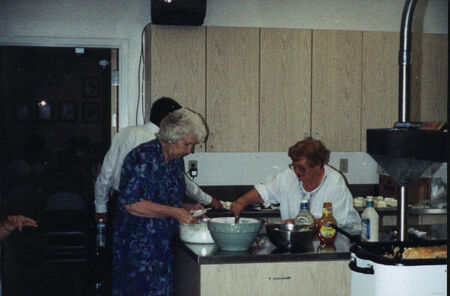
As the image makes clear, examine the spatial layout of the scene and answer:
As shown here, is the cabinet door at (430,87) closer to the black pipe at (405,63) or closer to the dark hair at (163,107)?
the dark hair at (163,107)

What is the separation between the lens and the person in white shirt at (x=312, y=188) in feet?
10.6

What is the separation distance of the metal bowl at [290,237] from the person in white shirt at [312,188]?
62cm

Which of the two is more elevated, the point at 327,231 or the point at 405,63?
the point at 405,63

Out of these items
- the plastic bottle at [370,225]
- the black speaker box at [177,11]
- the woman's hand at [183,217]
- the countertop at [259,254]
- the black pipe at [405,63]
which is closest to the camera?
A: the black pipe at [405,63]

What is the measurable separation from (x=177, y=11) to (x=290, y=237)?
2.17 metres

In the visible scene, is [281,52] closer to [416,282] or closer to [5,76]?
[5,76]

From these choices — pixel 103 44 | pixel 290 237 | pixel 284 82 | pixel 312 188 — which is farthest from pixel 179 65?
pixel 290 237

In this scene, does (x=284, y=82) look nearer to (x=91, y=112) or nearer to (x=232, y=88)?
(x=232, y=88)

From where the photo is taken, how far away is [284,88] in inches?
176

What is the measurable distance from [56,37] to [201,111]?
4.46ft

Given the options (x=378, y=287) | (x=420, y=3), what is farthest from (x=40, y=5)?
(x=378, y=287)

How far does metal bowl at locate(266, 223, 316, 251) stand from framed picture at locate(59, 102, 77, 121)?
105 inches

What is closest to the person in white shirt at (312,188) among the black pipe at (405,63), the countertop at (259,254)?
the countertop at (259,254)

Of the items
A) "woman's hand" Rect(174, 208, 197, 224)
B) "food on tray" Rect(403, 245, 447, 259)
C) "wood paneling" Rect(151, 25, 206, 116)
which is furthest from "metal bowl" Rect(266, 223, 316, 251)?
"wood paneling" Rect(151, 25, 206, 116)
